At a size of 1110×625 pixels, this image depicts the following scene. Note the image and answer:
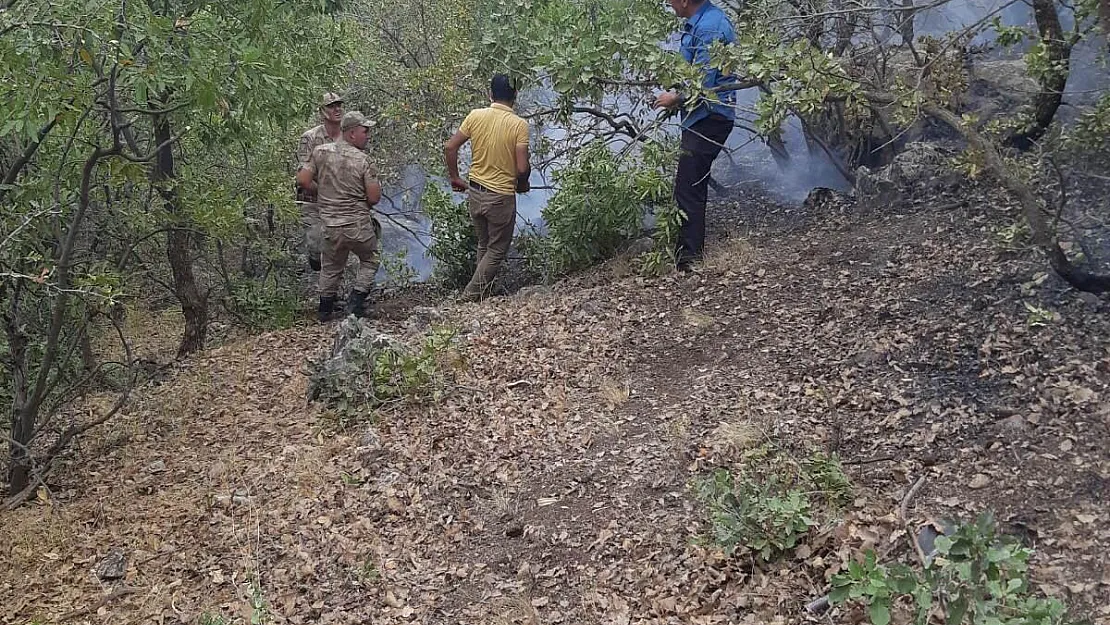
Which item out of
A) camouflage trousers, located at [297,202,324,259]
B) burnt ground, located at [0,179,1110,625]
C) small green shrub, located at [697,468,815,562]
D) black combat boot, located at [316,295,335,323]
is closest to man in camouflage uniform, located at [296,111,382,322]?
black combat boot, located at [316,295,335,323]

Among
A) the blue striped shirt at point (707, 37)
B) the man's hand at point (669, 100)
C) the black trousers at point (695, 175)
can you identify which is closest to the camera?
the blue striped shirt at point (707, 37)

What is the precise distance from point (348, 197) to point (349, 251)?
0.47m

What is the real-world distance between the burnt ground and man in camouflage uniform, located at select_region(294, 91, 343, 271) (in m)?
1.99

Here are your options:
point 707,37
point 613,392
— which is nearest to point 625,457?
point 613,392

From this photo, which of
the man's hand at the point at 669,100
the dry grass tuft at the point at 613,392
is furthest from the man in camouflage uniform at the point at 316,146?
the dry grass tuft at the point at 613,392

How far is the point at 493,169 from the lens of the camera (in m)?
6.77

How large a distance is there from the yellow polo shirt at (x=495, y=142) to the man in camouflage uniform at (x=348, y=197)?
0.88 metres

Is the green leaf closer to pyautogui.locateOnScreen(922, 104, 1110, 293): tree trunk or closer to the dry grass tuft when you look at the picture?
pyautogui.locateOnScreen(922, 104, 1110, 293): tree trunk

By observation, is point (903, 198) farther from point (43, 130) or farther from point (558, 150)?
point (43, 130)

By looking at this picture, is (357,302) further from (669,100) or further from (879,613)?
(879,613)

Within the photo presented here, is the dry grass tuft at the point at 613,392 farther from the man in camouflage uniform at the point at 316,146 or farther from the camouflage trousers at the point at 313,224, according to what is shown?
the camouflage trousers at the point at 313,224

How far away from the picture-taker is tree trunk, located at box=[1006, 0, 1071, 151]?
470 centimetres

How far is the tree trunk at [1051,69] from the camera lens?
4.70m

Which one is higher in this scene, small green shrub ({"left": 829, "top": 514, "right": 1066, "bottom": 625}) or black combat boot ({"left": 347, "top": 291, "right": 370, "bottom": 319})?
black combat boot ({"left": 347, "top": 291, "right": 370, "bottom": 319})
